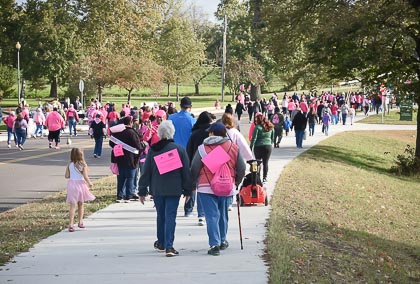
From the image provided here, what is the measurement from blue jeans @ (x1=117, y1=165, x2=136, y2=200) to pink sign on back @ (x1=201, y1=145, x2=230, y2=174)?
553 cm

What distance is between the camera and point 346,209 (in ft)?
55.4

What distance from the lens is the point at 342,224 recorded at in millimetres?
14633

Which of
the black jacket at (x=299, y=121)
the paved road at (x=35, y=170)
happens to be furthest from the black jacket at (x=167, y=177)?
the black jacket at (x=299, y=121)

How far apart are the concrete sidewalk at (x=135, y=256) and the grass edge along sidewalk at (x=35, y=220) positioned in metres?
0.27

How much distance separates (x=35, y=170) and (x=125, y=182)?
813 centimetres

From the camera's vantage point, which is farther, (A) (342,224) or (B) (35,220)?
(A) (342,224)

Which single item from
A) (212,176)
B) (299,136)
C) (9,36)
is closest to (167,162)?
(212,176)

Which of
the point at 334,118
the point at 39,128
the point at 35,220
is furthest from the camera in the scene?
the point at 334,118

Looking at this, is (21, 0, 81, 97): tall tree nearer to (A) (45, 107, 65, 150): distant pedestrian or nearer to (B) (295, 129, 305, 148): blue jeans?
(A) (45, 107, 65, 150): distant pedestrian

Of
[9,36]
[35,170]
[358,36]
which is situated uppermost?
[9,36]

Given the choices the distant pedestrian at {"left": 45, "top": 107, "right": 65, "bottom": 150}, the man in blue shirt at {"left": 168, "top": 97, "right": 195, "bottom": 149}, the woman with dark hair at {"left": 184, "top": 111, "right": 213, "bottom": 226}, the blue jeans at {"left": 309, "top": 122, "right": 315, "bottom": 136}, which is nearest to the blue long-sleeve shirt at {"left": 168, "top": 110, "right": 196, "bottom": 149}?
the man in blue shirt at {"left": 168, "top": 97, "right": 195, "bottom": 149}

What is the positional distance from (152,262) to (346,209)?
334 inches

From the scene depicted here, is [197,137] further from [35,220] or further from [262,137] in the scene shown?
[262,137]

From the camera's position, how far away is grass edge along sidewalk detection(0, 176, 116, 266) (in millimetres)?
10656
